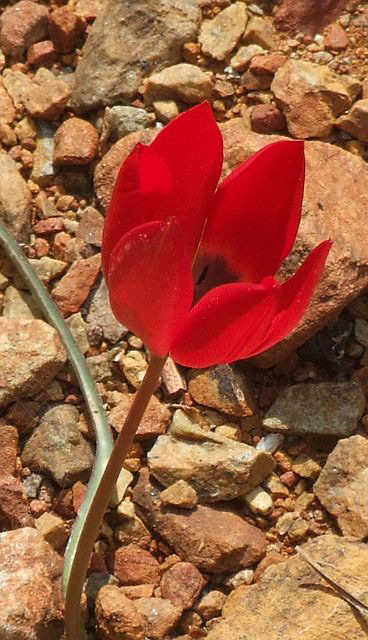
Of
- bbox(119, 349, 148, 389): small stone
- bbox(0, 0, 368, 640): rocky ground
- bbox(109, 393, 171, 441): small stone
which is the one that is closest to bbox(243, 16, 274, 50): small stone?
bbox(0, 0, 368, 640): rocky ground

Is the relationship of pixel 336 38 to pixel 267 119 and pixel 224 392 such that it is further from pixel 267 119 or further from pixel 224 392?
pixel 224 392

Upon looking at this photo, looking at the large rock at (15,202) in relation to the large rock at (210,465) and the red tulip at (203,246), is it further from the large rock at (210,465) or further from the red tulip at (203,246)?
the red tulip at (203,246)

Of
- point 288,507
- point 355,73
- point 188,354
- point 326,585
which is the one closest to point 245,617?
point 326,585

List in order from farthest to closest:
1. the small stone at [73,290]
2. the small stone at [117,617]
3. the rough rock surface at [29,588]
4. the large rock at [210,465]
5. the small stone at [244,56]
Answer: the small stone at [244,56]
the small stone at [73,290]
the large rock at [210,465]
the small stone at [117,617]
the rough rock surface at [29,588]

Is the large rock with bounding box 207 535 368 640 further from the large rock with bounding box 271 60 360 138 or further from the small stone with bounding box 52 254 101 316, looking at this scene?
the large rock with bounding box 271 60 360 138

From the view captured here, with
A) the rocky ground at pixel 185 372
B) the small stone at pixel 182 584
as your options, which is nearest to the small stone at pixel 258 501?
the rocky ground at pixel 185 372
